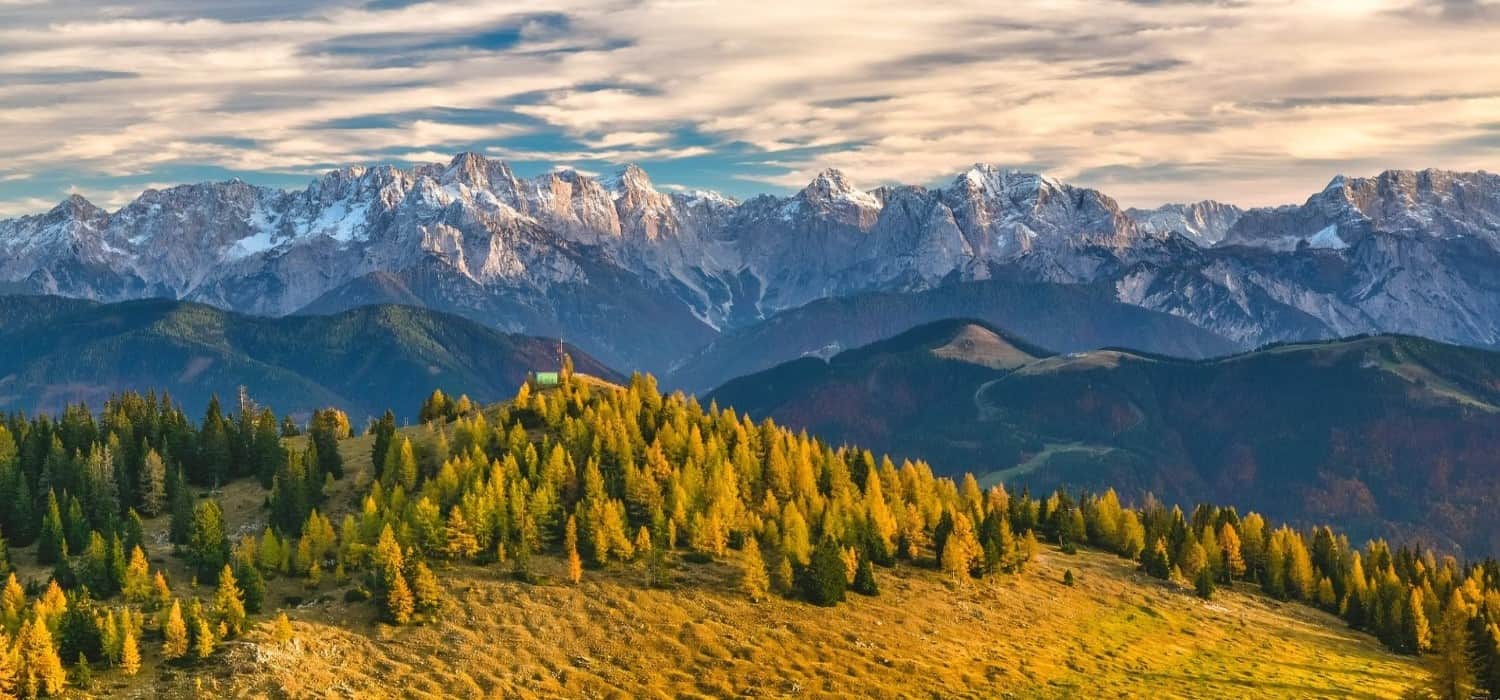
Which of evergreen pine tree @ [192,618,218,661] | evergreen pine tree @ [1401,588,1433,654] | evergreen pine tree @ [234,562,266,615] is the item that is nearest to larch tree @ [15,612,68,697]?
evergreen pine tree @ [192,618,218,661]

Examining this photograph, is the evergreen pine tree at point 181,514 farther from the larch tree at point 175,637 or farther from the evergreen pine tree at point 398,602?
the larch tree at point 175,637

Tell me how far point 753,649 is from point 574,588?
2513 centimetres

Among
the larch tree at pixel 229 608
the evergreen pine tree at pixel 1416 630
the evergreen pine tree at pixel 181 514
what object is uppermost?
the larch tree at pixel 229 608

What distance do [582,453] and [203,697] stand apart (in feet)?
276

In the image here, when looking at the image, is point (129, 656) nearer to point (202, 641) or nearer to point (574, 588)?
point (202, 641)

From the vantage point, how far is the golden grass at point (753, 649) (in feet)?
422

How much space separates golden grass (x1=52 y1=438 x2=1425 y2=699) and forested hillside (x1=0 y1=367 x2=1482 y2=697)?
42 cm

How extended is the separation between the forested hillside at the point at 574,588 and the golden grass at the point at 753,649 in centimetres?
42

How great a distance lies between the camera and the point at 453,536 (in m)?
164

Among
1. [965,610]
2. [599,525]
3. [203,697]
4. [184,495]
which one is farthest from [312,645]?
[965,610]

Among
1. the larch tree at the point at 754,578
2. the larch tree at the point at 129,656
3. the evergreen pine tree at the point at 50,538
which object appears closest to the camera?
the larch tree at the point at 129,656

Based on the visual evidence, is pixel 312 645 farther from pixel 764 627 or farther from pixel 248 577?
pixel 764 627

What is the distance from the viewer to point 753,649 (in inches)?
5635

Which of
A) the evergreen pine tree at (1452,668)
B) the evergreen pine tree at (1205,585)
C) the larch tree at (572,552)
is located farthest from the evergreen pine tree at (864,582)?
the evergreen pine tree at (1452,668)
